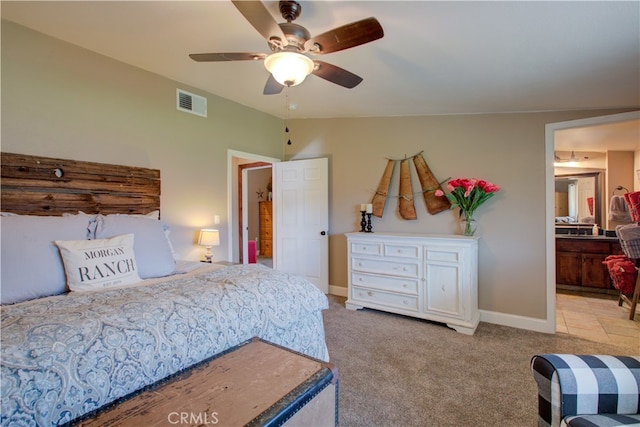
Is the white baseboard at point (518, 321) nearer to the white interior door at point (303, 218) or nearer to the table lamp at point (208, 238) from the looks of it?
the white interior door at point (303, 218)

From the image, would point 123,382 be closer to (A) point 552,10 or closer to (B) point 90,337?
(B) point 90,337

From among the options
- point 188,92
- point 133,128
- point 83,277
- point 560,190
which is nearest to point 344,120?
point 188,92

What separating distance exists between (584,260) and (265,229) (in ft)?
20.9

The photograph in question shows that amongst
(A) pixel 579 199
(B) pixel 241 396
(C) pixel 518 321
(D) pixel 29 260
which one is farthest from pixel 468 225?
(D) pixel 29 260

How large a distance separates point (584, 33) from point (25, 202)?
3.86 meters

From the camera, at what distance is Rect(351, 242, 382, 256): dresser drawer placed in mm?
3549

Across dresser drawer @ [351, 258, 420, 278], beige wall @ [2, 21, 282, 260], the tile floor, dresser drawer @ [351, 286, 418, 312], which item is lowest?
the tile floor

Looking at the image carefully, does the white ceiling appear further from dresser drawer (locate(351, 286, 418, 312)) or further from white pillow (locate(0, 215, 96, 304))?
dresser drawer (locate(351, 286, 418, 312))

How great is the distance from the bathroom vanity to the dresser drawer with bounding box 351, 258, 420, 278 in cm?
304

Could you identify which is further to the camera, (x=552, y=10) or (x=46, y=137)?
(x=46, y=137)

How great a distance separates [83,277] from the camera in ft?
5.72

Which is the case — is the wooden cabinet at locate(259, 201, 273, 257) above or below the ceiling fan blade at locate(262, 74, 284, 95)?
below

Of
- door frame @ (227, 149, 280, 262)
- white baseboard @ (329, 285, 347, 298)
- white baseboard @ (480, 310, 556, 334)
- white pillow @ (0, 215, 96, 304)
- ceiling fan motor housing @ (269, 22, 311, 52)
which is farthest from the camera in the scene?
white baseboard @ (329, 285, 347, 298)

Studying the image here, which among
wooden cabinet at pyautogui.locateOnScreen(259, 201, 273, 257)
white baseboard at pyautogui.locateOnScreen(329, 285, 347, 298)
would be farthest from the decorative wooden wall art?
wooden cabinet at pyautogui.locateOnScreen(259, 201, 273, 257)
